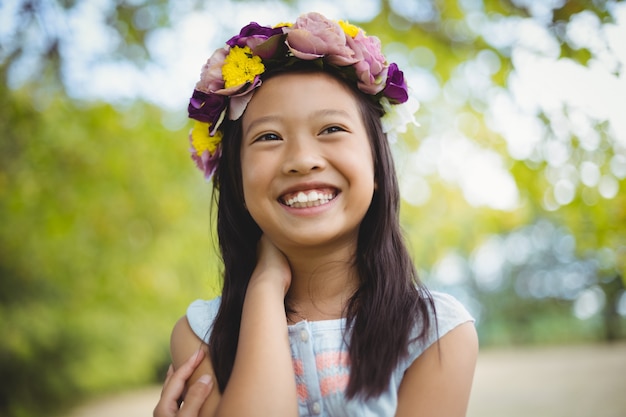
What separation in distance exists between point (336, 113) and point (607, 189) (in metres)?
2.62

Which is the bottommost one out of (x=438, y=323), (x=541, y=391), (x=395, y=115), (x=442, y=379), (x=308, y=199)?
(x=541, y=391)

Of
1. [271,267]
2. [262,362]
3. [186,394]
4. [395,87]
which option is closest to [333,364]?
[262,362]

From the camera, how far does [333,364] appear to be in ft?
6.25

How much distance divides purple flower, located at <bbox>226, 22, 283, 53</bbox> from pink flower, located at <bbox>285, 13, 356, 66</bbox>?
0.07 m

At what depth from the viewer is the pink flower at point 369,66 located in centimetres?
200

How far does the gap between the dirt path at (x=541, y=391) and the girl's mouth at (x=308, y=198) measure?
7330mm

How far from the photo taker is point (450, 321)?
1864 mm

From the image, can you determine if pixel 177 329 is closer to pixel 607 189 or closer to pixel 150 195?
pixel 607 189

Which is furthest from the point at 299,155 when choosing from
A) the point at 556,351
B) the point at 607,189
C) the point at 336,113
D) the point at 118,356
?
the point at 556,351

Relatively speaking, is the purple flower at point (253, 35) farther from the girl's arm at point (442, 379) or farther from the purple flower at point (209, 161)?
the girl's arm at point (442, 379)

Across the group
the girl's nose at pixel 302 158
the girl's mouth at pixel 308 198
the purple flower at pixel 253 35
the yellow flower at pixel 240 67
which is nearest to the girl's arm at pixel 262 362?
the girl's mouth at pixel 308 198

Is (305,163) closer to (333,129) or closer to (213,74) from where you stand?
(333,129)

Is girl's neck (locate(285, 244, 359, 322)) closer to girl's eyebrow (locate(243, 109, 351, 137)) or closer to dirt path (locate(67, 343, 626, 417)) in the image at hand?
girl's eyebrow (locate(243, 109, 351, 137))

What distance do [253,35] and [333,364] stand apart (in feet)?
3.51
